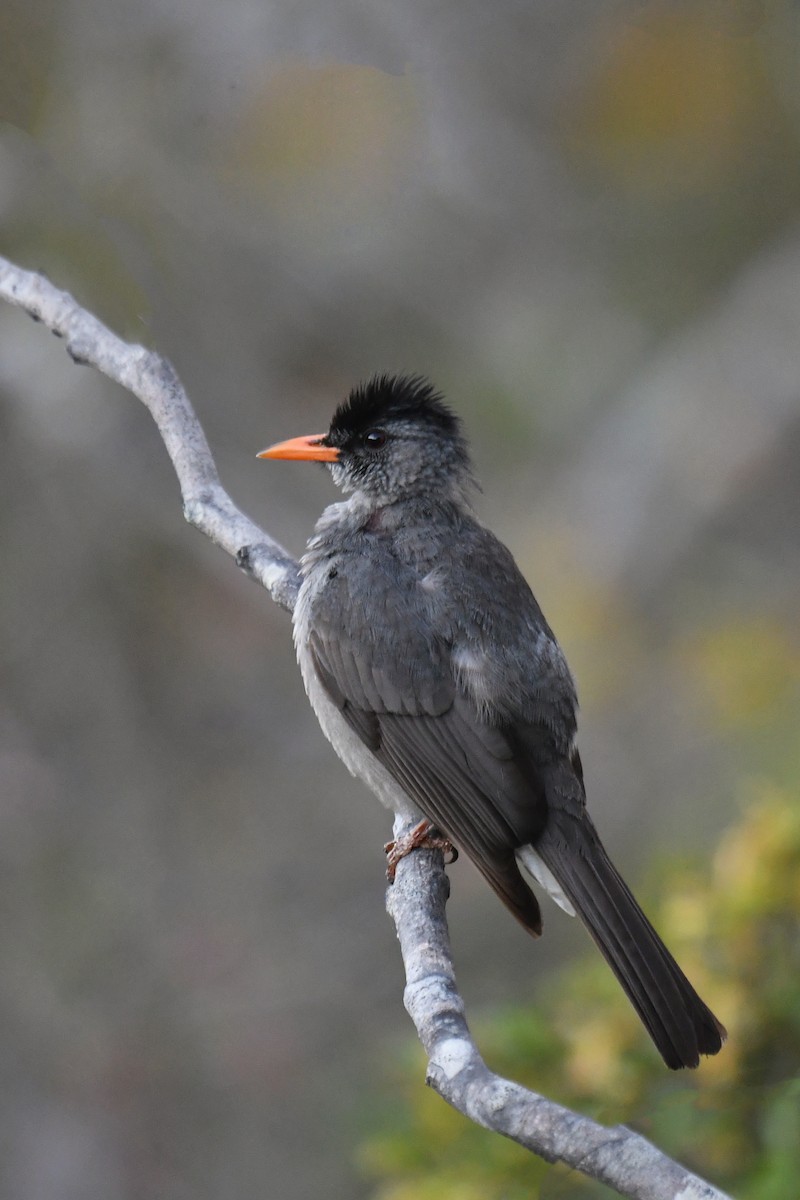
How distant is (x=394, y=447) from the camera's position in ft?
15.3

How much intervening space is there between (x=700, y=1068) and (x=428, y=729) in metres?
1.22

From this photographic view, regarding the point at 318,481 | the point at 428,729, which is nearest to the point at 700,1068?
the point at 428,729

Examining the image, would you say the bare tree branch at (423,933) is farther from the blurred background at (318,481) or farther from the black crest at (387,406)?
the blurred background at (318,481)

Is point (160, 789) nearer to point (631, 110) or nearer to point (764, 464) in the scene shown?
point (764, 464)

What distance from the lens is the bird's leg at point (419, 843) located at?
4027 mm

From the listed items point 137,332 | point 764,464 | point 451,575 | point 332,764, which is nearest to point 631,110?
point 764,464

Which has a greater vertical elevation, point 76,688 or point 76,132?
point 76,132

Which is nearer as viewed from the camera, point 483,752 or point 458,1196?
point 458,1196

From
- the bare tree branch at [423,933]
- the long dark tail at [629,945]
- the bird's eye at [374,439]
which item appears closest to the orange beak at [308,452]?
the bird's eye at [374,439]

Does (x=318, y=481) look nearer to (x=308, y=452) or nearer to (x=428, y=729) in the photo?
(x=308, y=452)

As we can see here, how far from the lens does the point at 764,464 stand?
8.89 meters

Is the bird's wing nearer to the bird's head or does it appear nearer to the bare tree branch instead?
the bare tree branch

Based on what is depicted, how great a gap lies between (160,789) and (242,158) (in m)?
4.41

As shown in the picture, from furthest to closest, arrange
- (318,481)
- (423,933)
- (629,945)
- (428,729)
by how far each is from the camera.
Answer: (318,481), (428,729), (629,945), (423,933)
